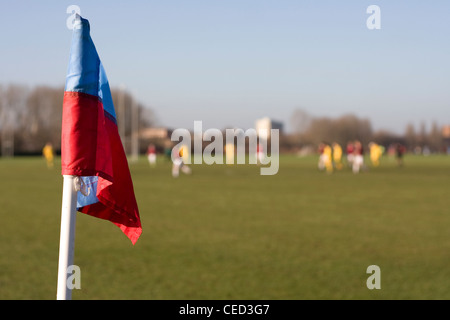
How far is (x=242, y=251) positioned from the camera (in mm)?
8594

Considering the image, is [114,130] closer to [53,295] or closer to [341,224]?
[53,295]

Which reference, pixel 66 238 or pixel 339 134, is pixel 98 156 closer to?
pixel 66 238

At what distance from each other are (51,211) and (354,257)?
845 centimetres

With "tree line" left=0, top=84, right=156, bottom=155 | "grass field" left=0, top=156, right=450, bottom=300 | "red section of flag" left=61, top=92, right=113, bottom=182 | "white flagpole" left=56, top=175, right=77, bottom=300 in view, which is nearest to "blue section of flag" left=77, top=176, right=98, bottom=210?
"red section of flag" left=61, top=92, right=113, bottom=182

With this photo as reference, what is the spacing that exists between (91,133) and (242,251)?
5.73 meters

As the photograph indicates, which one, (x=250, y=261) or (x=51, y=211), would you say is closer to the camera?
(x=250, y=261)

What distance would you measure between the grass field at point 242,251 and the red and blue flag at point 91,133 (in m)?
2.87

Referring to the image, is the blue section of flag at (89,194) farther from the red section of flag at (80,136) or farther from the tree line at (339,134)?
the tree line at (339,134)

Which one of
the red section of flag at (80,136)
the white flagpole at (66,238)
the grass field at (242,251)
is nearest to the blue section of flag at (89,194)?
the red section of flag at (80,136)

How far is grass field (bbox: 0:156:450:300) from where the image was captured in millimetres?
6418

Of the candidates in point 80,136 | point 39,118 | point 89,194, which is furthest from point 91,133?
point 39,118
